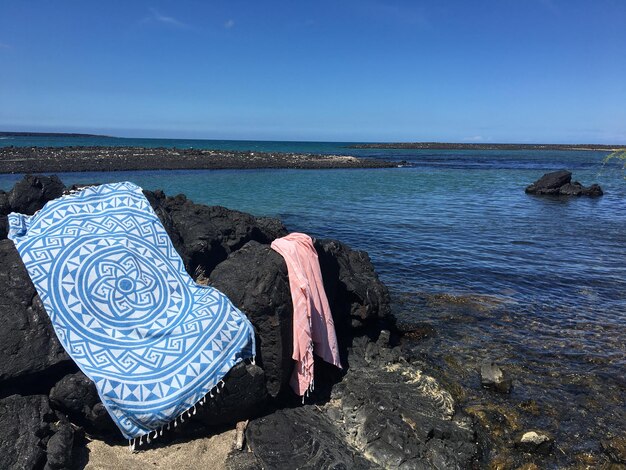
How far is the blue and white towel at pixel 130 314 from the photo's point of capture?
5148 mm

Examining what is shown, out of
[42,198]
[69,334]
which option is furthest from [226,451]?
[42,198]

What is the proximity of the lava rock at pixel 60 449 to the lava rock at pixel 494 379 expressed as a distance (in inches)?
217

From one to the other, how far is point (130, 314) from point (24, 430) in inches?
63.1

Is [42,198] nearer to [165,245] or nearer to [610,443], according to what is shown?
[165,245]

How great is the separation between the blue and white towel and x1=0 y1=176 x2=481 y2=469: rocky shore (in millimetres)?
216

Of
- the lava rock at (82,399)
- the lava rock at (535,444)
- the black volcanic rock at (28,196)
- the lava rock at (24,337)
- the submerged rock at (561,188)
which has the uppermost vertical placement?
the black volcanic rock at (28,196)

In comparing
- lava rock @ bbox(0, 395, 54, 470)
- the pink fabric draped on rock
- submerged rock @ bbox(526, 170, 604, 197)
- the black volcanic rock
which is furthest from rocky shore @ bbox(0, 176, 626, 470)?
submerged rock @ bbox(526, 170, 604, 197)

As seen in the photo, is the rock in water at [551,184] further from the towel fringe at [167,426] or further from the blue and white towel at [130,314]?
the towel fringe at [167,426]

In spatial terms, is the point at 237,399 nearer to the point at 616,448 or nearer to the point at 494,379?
the point at 494,379

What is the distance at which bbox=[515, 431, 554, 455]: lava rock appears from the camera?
5602 mm

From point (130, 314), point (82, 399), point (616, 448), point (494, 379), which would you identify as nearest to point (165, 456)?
point (82, 399)

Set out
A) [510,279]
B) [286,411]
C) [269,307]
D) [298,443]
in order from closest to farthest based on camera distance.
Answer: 1. [298,443]
2. [286,411]
3. [269,307]
4. [510,279]

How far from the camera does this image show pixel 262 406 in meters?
5.76

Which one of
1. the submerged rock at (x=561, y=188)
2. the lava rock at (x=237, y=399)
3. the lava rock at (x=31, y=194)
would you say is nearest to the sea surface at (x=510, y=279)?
the submerged rock at (x=561, y=188)
